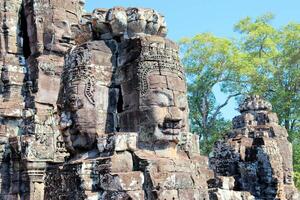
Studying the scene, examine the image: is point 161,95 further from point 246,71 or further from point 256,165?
point 246,71

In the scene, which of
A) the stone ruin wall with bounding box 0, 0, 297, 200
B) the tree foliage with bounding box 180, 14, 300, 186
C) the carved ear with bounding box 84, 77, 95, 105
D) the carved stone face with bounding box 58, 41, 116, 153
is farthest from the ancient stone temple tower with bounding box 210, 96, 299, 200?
the tree foliage with bounding box 180, 14, 300, 186

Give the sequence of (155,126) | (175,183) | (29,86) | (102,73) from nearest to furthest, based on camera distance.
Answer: (175,183), (155,126), (102,73), (29,86)

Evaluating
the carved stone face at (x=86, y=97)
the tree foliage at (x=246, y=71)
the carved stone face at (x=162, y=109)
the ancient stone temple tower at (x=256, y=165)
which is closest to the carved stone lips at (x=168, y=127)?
the carved stone face at (x=162, y=109)

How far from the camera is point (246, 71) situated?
22.0 m

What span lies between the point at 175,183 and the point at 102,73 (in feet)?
5.14

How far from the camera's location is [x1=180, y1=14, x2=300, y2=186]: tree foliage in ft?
68.9

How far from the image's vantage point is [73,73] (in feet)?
19.8

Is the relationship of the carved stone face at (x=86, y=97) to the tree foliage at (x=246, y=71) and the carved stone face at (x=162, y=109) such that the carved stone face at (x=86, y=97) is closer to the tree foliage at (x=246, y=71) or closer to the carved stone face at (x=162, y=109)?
the carved stone face at (x=162, y=109)

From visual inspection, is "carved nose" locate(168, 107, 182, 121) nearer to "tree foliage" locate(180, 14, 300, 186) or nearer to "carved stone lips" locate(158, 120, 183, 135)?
"carved stone lips" locate(158, 120, 183, 135)

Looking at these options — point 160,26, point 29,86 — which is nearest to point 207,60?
point 29,86

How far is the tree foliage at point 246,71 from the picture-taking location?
21.0m

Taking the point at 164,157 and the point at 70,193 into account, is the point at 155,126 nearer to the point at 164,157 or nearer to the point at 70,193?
the point at 164,157

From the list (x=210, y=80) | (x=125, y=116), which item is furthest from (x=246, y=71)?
(x=125, y=116)

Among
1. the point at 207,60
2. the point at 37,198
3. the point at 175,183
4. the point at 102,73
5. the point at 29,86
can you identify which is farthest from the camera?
the point at 207,60
